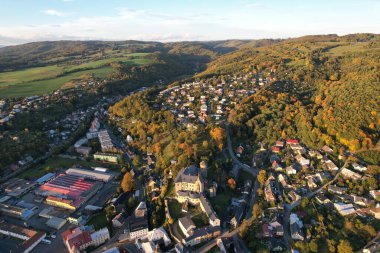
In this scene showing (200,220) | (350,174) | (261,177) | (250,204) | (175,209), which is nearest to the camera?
(200,220)

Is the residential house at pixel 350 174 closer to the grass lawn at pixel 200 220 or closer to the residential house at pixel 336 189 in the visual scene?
the residential house at pixel 336 189

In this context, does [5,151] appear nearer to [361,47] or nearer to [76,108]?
[76,108]

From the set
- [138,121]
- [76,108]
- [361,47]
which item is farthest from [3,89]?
[361,47]

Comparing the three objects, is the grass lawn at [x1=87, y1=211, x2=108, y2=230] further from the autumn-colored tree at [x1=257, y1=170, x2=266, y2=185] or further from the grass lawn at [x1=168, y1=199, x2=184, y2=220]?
the autumn-colored tree at [x1=257, y1=170, x2=266, y2=185]

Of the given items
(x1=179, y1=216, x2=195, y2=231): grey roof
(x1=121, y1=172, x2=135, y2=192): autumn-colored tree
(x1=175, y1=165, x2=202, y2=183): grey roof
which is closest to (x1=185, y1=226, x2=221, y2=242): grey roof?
(x1=179, y1=216, x2=195, y2=231): grey roof

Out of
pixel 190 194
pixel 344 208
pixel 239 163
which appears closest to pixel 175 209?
pixel 190 194

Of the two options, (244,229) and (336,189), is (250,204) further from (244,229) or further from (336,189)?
(336,189)
